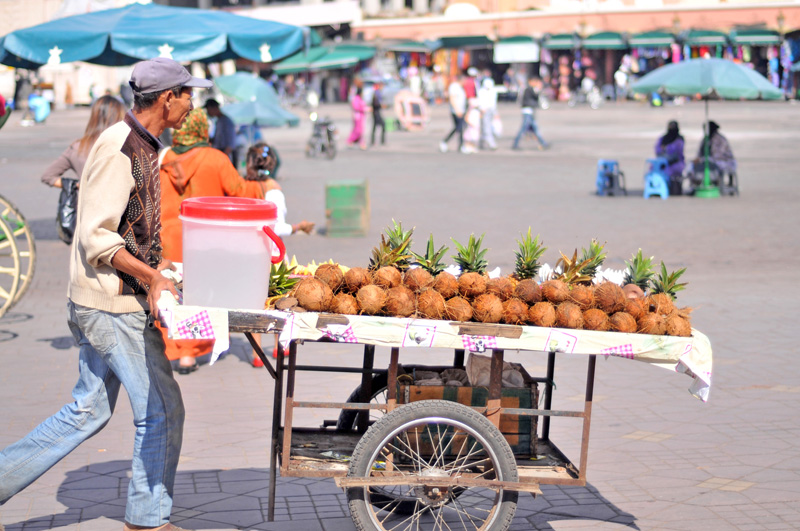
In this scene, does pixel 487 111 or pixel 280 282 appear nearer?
pixel 280 282

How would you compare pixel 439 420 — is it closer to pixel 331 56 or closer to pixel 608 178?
pixel 608 178

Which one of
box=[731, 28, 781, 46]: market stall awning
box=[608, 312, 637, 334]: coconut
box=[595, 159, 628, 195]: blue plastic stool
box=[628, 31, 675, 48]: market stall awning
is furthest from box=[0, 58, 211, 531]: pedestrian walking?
box=[628, 31, 675, 48]: market stall awning

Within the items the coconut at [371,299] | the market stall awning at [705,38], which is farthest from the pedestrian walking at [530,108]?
the market stall awning at [705,38]

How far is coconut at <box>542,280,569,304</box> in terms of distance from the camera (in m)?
3.71

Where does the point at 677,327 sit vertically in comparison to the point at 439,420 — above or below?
above

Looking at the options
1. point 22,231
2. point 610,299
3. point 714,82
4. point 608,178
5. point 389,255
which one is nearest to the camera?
point 610,299

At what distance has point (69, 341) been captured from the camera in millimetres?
7527

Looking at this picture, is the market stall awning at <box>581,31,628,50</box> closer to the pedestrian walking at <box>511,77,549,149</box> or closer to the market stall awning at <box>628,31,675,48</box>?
the market stall awning at <box>628,31,675,48</box>

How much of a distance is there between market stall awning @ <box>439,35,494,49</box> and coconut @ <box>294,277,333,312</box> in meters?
54.8

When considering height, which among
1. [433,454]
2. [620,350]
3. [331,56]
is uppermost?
[331,56]

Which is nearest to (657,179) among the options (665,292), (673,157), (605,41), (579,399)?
(673,157)

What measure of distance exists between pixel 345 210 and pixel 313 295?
9.02m

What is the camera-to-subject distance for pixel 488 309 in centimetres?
358

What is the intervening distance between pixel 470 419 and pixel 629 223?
10.4 m
